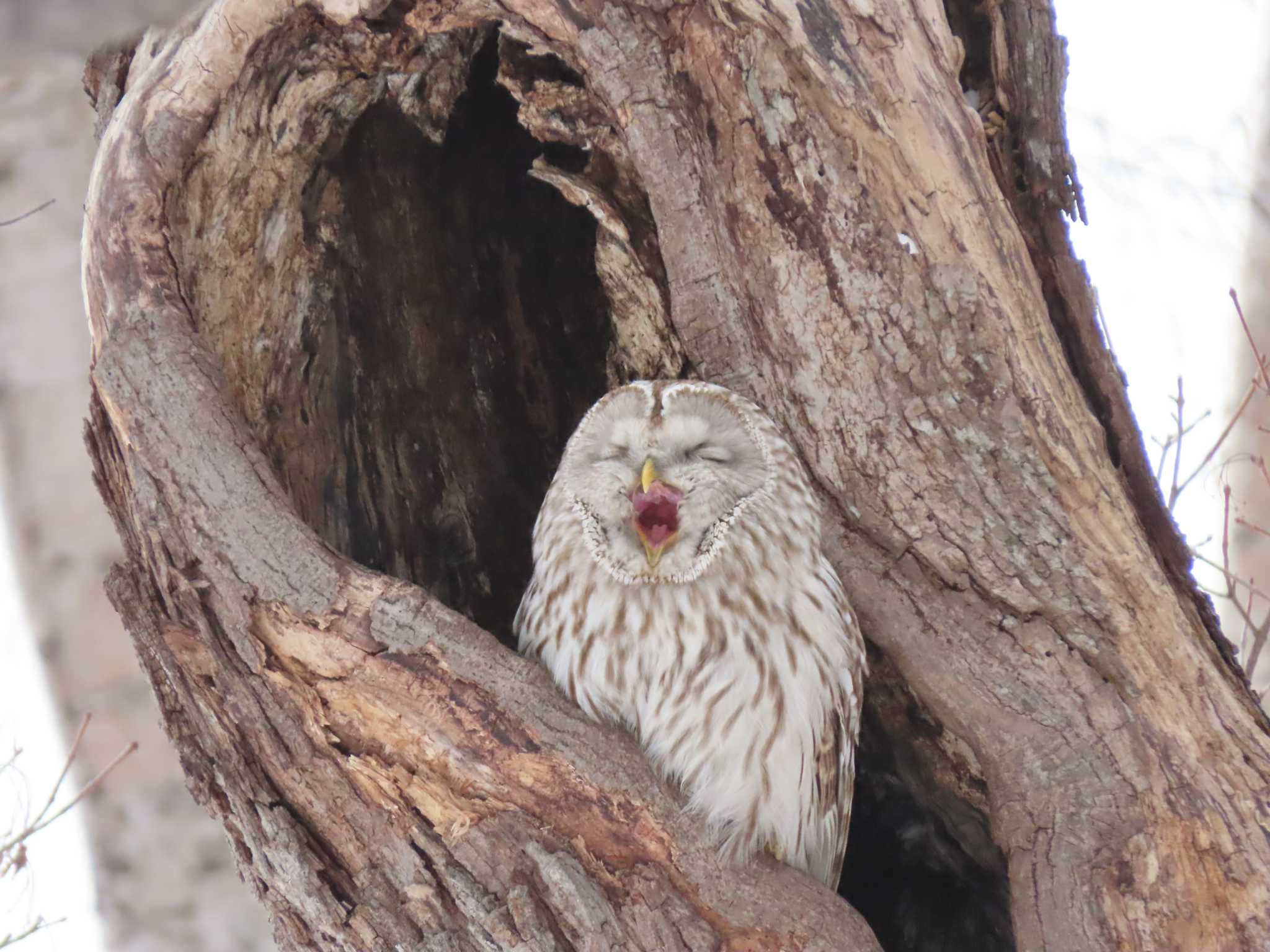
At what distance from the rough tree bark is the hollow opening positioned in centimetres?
1

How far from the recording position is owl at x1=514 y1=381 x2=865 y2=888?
234 cm

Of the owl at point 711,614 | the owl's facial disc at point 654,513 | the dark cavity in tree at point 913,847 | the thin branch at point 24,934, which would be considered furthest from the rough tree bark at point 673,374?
the thin branch at point 24,934

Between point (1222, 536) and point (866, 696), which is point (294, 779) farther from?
point (1222, 536)

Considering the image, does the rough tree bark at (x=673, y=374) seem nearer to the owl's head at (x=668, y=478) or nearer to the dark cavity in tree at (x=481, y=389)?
the dark cavity in tree at (x=481, y=389)

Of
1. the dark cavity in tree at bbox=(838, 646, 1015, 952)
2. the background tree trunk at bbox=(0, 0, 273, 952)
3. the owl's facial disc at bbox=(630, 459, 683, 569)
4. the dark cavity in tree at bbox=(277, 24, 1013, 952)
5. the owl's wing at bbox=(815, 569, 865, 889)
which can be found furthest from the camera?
the background tree trunk at bbox=(0, 0, 273, 952)

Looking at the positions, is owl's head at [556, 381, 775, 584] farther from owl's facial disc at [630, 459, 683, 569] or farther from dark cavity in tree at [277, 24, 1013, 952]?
dark cavity in tree at [277, 24, 1013, 952]

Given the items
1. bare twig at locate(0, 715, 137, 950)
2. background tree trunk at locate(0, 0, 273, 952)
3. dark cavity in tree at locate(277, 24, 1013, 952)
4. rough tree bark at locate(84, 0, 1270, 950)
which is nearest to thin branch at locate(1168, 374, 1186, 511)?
rough tree bark at locate(84, 0, 1270, 950)

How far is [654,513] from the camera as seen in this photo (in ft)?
7.54

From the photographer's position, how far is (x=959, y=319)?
2.39 m

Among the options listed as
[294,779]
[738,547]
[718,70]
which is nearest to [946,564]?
[738,547]

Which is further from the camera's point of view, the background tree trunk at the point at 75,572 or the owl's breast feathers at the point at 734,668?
the background tree trunk at the point at 75,572

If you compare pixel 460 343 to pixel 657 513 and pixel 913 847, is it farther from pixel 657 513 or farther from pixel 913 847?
pixel 913 847

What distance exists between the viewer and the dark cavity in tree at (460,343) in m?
3.01

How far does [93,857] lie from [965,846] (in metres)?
3.07
